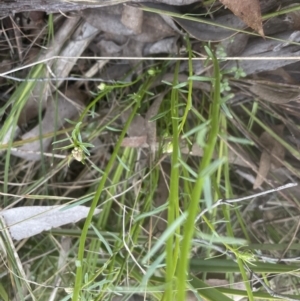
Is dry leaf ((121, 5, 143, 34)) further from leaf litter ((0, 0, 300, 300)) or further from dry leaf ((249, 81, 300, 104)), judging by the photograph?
dry leaf ((249, 81, 300, 104))

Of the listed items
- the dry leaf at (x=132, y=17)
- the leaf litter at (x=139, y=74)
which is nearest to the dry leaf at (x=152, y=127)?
the leaf litter at (x=139, y=74)

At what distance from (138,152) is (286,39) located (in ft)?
0.96

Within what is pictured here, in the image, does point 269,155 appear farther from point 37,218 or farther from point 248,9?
point 37,218

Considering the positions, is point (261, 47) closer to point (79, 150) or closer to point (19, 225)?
point (79, 150)

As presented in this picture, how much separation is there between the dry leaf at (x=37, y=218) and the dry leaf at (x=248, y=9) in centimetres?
35

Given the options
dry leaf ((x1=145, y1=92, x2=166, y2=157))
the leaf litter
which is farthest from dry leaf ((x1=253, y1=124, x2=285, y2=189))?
dry leaf ((x1=145, y1=92, x2=166, y2=157))

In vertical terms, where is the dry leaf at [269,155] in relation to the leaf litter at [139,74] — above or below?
below

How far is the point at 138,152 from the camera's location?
0.77 meters

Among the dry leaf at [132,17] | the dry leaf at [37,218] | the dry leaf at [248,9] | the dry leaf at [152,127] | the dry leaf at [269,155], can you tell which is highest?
the dry leaf at [248,9]

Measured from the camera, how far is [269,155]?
757mm

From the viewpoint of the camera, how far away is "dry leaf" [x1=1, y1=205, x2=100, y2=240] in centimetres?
69

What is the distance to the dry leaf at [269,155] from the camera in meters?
0.75

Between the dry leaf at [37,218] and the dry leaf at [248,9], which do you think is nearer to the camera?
the dry leaf at [248,9]

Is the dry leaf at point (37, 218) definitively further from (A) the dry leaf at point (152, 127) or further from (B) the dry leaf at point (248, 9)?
(B) the dry leaf at point (248, 9)
